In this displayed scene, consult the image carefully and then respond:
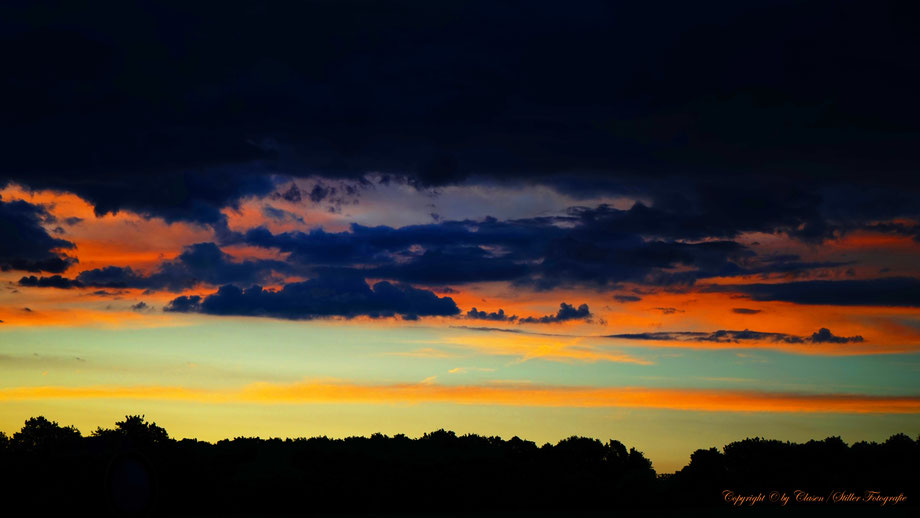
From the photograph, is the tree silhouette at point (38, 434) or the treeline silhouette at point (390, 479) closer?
the treeline silhouette at point (390, 479)

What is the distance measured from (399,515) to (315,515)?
20.4 ft

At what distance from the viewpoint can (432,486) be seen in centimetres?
6525

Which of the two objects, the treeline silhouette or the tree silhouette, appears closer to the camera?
the treeline silhouette

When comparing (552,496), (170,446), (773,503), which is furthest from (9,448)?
(773,503)

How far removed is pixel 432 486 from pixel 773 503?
2470 centimetres

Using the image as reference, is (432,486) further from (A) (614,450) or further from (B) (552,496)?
(A) (614,450)

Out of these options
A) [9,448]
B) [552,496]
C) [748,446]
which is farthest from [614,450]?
[9,448]

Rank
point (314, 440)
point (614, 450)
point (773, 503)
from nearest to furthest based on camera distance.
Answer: point (773, 503)
point (314, 440)
point (614, 450)

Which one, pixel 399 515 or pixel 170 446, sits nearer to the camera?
pixel 399 515

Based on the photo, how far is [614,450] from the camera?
103562 millimetres

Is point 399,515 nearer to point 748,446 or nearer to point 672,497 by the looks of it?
point 672,497

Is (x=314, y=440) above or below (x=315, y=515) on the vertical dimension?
above

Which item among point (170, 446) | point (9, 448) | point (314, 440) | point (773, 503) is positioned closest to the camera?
point (773, 503)

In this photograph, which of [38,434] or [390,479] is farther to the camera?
[38,434]
